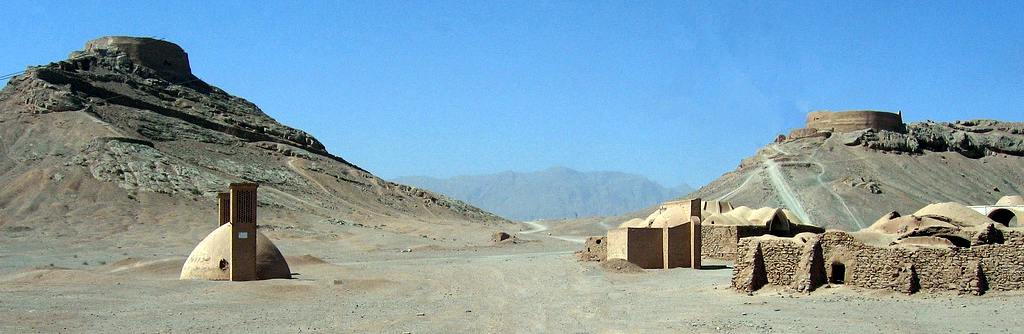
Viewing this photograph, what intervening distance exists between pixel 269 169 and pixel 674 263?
3970cm

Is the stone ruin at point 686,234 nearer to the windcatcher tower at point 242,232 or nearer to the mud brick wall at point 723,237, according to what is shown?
the mud brick wall at point 723,237

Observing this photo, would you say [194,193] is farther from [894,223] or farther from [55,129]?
[894,223]

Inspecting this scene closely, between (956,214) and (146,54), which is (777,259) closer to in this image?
(956,214)

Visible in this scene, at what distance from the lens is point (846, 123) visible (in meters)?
67.4

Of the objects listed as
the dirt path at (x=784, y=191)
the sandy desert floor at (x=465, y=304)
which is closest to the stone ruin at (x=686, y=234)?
the sandy desert floor at (x=465, y=304)

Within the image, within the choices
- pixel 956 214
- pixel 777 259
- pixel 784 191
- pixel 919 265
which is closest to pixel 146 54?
pixel 784 191

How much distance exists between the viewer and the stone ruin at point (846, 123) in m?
67.1

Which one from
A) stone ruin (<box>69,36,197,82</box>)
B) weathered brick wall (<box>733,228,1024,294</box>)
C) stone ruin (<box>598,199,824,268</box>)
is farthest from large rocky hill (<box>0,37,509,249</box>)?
weathered brick wall (<box>733,228,1024,294</box>)

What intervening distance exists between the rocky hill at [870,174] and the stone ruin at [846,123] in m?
0.58

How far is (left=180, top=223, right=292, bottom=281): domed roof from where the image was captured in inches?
922

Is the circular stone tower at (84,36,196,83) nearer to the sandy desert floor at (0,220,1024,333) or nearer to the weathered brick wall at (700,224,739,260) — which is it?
the sandy desert floor at (0,220,1024,333)

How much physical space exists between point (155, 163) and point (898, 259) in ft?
149

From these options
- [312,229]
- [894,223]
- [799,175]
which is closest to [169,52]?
[312,229]

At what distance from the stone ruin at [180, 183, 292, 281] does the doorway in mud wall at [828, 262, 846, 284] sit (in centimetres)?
1253
